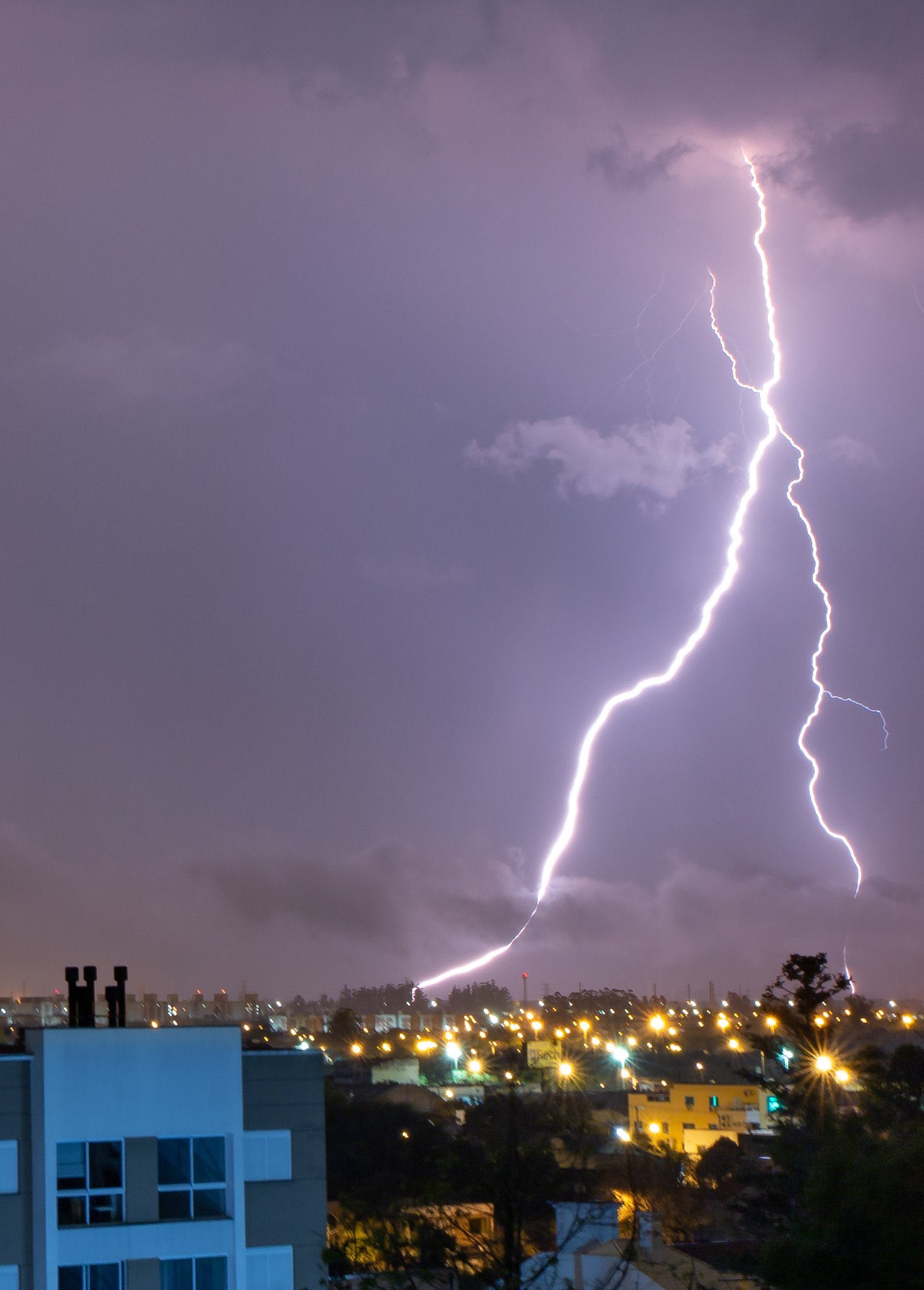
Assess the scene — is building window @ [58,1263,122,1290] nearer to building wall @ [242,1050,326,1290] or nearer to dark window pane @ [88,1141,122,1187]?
dark window pane @ [88,1141,122,1187]

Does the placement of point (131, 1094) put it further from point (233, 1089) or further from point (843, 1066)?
point (843, 1066)

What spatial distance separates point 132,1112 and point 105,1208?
90 centimetres

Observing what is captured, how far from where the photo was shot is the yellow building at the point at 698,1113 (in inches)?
1745

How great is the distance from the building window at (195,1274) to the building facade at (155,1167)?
1 centimetres

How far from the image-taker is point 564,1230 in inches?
853

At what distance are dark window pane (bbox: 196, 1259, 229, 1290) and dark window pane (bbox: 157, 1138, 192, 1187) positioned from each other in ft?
2.54

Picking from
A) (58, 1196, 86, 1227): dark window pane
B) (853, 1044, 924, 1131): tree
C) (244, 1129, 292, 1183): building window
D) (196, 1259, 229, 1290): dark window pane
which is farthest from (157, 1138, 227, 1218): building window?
(853, 1044, 924, 1131): tree

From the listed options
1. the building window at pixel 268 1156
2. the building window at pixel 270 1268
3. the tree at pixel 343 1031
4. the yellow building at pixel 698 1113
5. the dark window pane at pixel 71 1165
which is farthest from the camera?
the tree at pixel 343 1031

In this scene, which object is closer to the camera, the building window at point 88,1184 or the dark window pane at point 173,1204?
the building window at point 88,1184

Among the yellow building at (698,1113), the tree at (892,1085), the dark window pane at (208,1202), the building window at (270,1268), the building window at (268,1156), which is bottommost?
the yellow building at (698,1113)

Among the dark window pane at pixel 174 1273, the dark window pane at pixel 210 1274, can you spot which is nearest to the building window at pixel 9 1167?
the dark window pane at pixel 174 1273

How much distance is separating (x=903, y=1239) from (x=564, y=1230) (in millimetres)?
9062

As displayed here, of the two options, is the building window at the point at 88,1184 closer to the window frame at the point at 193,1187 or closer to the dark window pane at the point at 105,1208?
the dark window pane at the point at 105,1208

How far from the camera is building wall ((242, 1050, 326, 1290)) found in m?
14.6
